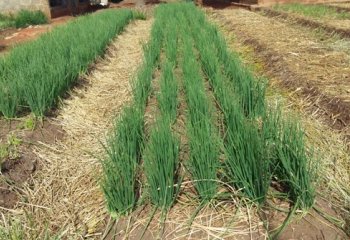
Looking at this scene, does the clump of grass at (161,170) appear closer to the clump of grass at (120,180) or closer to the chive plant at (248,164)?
the clump of grass at (120,180)

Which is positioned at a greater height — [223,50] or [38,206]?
[223,50]

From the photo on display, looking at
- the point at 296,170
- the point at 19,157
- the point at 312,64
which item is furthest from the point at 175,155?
the point at 312,64

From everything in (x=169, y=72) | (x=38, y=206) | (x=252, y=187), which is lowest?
(x=38, y=206)

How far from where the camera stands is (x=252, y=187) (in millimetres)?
1662

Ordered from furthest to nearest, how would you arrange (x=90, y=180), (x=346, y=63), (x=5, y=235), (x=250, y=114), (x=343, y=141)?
(x=346, y=63)
(x=250, y=114)
(x=343, y=141)
(x=90, y=180)
(x=5, y=235)

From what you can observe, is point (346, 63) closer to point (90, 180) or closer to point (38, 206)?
point (90, 180)

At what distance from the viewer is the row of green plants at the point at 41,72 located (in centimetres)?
271

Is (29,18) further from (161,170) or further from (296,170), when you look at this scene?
(296,170)

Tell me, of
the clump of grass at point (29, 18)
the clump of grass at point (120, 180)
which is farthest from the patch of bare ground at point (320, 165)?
the clump of grass at point (29, 18)

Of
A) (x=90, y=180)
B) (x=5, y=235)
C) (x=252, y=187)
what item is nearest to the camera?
(x=5, y=235)

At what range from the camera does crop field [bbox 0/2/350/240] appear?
65.4 inches

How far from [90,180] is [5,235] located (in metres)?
0.64

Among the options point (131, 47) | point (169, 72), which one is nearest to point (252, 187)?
point (169, 72)

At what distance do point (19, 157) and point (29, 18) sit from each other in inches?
383
